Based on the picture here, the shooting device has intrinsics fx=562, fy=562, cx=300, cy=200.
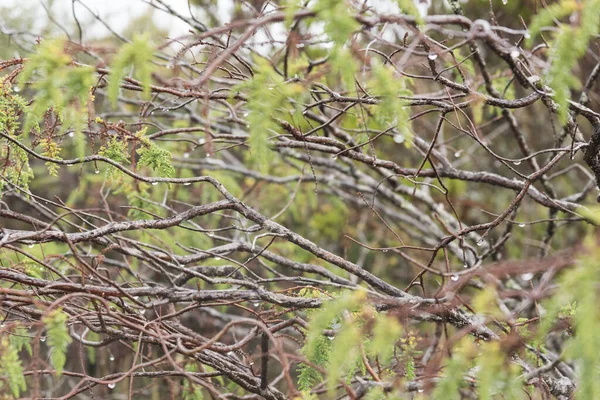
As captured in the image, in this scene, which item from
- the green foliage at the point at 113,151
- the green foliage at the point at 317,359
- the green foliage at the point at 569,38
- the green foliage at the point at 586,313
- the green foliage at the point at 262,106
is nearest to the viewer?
the green foliage at the point at 586,313

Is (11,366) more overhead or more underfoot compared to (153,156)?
more underfoot

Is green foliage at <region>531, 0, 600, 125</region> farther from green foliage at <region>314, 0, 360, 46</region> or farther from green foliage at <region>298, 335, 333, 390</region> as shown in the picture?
green foliage at <region>298, 335, 333, 390</region>

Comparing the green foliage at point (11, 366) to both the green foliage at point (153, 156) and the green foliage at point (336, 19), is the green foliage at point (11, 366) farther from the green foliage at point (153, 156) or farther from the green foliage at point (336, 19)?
the green foliage at point (336, 19)

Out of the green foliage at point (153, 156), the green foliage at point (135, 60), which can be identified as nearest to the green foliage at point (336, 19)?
the green foliage at point (135, 60)

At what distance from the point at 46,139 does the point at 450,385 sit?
159 centimetres

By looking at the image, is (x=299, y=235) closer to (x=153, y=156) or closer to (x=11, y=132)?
(x=153, y=156)

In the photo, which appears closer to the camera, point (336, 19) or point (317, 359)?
point (336, 19)

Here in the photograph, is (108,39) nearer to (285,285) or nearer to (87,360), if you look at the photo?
(285,285)

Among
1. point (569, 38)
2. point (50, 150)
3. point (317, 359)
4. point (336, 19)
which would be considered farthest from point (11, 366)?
point (569, 38)

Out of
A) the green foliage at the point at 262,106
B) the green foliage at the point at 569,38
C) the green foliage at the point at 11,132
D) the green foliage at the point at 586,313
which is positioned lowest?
the green foliage at the point at 586,313

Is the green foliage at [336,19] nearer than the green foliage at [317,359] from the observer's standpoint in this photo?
Yes

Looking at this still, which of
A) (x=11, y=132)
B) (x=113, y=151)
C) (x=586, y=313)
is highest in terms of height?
(x=11, y=132)

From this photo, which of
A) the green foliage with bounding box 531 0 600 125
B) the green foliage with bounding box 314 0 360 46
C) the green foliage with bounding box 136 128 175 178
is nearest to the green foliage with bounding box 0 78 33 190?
the green foliage with bounding box 136 128 175 178

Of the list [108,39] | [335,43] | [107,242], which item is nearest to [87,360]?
[108,39]
